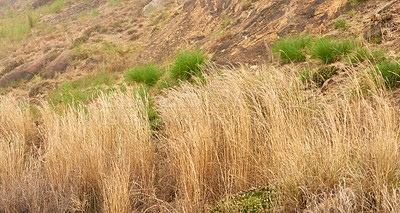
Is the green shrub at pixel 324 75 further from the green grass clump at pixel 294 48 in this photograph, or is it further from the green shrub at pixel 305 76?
the green grass clump at pixel 294 48

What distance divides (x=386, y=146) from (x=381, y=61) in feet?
6.54

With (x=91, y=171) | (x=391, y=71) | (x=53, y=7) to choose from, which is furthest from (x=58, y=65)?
(x=53, y=7)

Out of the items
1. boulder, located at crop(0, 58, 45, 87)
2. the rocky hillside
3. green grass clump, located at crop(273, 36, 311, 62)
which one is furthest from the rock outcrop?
boulder, located at crop(0, 58, 45, 87)

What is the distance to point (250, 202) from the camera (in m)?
2.44

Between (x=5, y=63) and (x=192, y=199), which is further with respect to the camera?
(x=5, y=63)

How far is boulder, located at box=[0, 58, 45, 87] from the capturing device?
35.2 ft

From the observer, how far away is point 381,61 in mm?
3730

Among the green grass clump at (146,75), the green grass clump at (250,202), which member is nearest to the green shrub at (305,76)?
the green grass clump at (250,202)

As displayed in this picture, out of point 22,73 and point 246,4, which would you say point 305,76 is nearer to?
point 246,4

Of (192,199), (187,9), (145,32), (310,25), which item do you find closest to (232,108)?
(192,199)

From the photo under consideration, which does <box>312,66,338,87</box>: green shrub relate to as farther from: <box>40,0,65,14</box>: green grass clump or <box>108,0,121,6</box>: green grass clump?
<box>40,0,65,14</box>: green grass clump

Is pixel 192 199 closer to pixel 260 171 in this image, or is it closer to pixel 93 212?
pixel 260 171

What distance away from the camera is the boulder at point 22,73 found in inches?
422

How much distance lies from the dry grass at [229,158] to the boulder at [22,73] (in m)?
7.87
